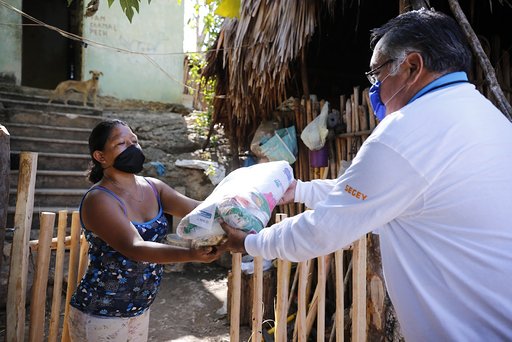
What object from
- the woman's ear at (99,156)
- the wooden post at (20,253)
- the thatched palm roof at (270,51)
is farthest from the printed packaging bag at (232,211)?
the thatched palm roof at (270,51)

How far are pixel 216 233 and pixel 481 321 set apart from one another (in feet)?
3.13

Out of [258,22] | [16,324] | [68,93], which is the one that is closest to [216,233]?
[16,324]

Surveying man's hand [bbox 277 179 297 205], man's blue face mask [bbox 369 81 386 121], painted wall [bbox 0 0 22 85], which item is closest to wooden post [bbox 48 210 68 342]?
man's hand [bbox 277 179 297 205]

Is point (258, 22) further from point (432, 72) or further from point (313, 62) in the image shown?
point (432, 72)

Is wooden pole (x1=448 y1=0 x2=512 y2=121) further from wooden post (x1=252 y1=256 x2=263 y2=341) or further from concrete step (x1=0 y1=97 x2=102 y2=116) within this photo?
concrete step (x1=0 y1=97 x2=102 y2=116)

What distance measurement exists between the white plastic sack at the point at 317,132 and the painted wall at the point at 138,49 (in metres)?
5.16

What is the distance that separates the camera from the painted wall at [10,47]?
746cm

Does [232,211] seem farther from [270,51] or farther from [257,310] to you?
[270,51]

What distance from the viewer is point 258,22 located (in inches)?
178

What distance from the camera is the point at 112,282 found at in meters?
1.85

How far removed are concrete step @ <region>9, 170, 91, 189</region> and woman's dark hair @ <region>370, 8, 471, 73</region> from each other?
514cm

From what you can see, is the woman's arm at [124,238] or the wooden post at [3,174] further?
the wooden post at [3,174]

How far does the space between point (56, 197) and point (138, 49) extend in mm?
5071

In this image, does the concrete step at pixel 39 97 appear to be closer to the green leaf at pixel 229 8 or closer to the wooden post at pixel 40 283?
the wooden post at pixel 40 283
